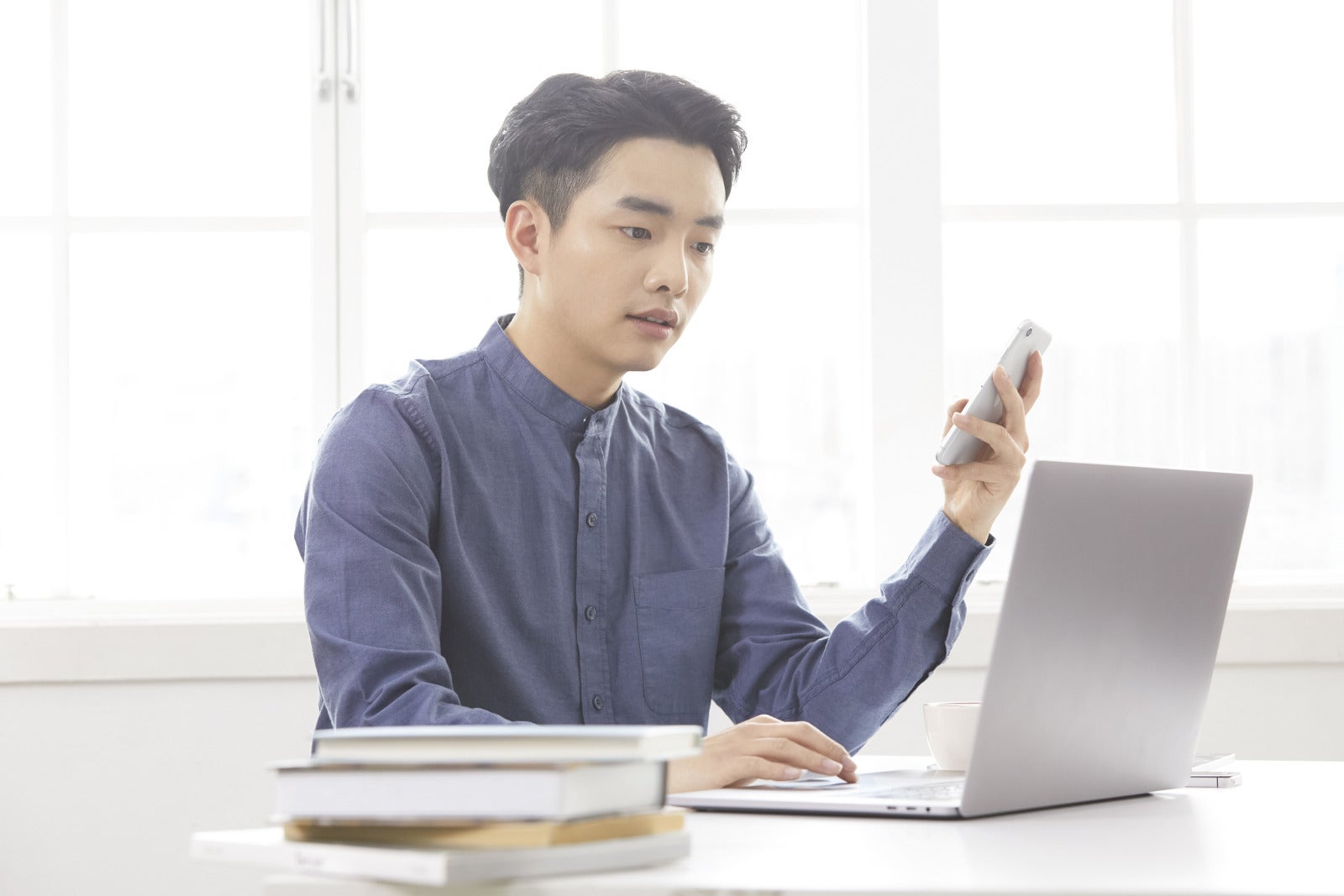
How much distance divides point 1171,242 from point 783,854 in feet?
6.34

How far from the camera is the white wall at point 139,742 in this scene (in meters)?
2.12

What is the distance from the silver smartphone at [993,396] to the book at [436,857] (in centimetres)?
63

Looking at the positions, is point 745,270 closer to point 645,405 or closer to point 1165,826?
point 645,405

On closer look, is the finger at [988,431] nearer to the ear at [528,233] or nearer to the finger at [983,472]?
the finger at [983,472]

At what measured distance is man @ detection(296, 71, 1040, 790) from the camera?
1.35 meters

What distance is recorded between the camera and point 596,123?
1.56 metres

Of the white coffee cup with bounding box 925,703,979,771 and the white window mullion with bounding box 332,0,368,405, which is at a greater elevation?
the white window mullion with bounding box 332,0,368,405

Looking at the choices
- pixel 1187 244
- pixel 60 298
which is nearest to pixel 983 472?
pixel 1187 244

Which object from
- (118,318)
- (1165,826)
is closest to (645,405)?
(1165,826)

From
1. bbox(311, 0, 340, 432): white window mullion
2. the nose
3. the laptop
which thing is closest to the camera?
the laptop

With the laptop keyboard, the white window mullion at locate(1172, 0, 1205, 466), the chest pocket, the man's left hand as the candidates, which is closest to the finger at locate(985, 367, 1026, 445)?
the man's left hand

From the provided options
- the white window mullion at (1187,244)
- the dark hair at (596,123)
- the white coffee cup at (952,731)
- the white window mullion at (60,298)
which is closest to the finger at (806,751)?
the white coffee cup at (952,731)

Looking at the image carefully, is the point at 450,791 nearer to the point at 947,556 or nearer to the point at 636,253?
the point at 947,556

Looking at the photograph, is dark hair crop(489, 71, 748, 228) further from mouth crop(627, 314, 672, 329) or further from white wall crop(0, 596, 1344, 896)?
white wall crop(0, 596, 1344, 896)
